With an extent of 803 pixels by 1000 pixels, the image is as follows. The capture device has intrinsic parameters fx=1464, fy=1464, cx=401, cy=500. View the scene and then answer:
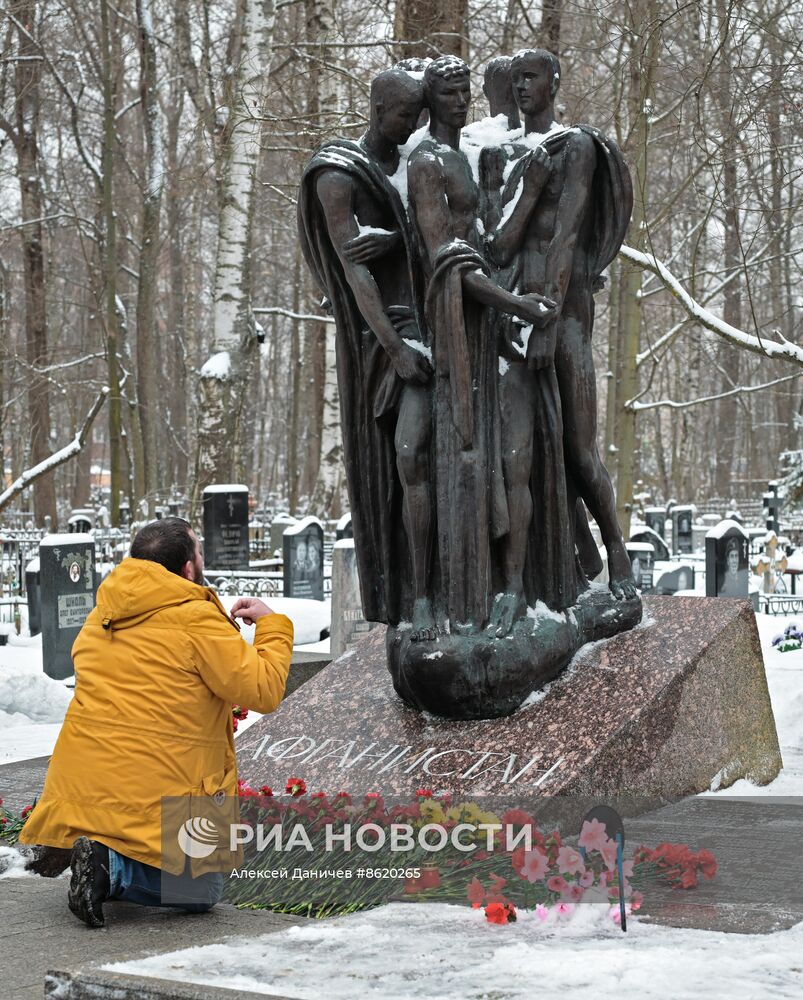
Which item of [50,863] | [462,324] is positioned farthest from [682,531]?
[50,863]

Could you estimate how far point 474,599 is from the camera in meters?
6.70

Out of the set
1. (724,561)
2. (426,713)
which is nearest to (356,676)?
(426,713)

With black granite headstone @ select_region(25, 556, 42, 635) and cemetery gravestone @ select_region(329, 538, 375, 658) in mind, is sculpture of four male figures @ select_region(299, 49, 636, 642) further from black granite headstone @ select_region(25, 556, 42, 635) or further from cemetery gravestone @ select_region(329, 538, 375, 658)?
black granite headstone @ select_region(25, 556, 42, 635)

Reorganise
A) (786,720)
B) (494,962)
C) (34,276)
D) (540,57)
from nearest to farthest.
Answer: (494,962), (540,57), (786,720), (34,276)

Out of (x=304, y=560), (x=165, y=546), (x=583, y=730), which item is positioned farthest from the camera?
(x=304, y=560)

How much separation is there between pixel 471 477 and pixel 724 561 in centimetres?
1206

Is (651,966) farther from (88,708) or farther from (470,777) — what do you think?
(470,777)

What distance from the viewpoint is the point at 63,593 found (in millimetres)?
13898

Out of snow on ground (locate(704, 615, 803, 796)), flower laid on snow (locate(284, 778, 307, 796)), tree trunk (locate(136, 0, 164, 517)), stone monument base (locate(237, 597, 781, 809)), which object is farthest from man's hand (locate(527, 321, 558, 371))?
tree trunk (locate(136, 0, 164, 517))

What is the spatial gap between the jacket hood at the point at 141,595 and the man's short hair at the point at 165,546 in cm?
A: 5

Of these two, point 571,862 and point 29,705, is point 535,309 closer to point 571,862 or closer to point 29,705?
point 571,862

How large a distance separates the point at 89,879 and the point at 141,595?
0.90 metres

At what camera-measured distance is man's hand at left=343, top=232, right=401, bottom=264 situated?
677 cm

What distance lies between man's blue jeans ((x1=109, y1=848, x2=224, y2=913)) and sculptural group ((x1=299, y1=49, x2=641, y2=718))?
2055 millimetres
